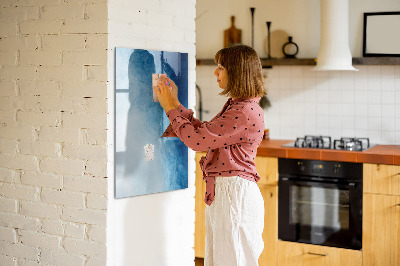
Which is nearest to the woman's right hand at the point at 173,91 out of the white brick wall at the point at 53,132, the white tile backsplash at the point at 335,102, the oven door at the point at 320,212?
the white brick wall at the point at 53,132

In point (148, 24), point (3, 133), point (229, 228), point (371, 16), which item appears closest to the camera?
point (229, 228)

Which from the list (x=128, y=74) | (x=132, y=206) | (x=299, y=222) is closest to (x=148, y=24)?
(x=128, y=74)

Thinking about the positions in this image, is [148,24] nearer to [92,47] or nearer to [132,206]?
[92,47]

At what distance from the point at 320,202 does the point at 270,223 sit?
0.40 meters

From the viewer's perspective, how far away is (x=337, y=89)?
4590 millimetres

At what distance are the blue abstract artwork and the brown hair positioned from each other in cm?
41

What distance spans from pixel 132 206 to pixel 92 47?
808 mm

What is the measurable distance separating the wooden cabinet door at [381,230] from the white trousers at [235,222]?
1.39 metres

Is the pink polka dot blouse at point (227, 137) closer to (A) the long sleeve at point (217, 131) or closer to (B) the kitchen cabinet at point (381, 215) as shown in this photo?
(A) the long sleeve at point (217, 131)

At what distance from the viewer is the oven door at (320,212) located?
396 cm

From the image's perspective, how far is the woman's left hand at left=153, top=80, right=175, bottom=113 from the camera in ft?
9.29

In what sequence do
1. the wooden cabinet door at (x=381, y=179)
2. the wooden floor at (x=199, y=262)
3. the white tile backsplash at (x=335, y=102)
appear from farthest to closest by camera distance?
1. the wooden floor at (x=199, y=262)
2. the white tile backsplash at (x=335, y=102)
3. the wooden cabinet door at (x=381, y=179)

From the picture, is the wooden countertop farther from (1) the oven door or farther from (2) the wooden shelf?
(2) the wooden shelf

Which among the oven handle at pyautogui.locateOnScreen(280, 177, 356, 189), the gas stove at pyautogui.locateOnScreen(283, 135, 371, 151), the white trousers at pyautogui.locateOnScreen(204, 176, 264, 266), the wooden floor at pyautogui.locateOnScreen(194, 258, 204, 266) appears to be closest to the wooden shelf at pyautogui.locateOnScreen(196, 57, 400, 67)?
the gas stove at pyautogui.locateOnScreen(283, 135, 371, 151)
